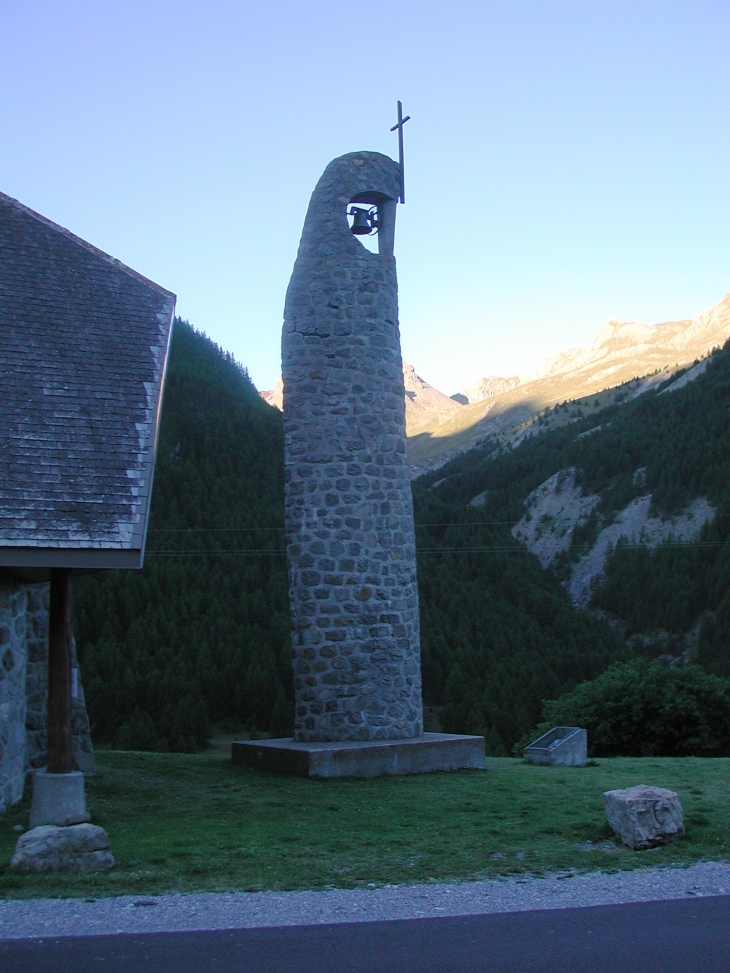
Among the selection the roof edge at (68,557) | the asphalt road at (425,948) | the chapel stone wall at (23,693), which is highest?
the roof edge at (68,557)

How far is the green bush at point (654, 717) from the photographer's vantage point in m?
21.6

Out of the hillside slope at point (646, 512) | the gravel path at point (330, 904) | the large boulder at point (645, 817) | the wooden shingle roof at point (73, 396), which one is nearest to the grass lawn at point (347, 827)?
the large boulder at point (645, 817)

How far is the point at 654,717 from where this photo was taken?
22.1m

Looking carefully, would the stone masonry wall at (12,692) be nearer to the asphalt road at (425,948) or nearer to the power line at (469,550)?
the asphalt road at (425,948)

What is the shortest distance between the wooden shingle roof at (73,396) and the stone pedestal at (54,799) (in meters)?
1.76

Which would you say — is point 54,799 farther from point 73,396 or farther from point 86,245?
point 86,245

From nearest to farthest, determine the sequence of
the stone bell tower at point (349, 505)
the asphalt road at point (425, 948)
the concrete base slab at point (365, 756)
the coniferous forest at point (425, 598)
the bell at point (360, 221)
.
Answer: the asphalt road at point (425, 948) → the concrete base slab at point (365, 756) → the stone bell tower at point (349, 505) → the bell at point (360, 221) → the coniferous forest at point (425, 598)

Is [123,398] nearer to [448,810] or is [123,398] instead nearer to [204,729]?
[448,810]

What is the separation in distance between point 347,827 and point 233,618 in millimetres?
20046

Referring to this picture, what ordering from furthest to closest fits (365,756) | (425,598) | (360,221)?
(425,598)
(360,221)
(365,756)

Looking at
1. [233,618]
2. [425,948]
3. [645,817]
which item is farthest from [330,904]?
[233,618]

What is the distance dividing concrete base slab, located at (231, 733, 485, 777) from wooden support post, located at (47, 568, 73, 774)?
3.64 m

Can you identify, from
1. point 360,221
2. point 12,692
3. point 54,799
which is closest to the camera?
point 54,799

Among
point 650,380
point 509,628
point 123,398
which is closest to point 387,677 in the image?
point 123,398
